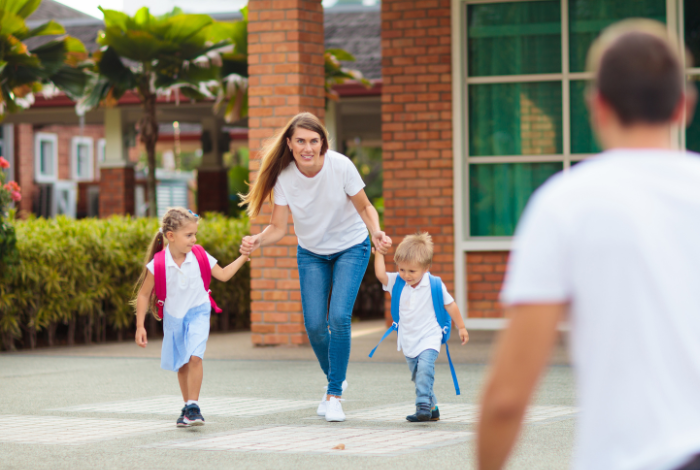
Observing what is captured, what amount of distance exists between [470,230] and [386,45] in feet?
7.72

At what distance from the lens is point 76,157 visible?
31000 mm

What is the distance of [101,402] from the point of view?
23.9 feet

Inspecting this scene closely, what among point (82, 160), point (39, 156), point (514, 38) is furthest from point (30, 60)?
point (82, 160)

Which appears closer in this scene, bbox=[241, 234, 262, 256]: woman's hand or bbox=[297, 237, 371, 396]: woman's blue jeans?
bbox=[241, 234, 262, 256]: woman's hand

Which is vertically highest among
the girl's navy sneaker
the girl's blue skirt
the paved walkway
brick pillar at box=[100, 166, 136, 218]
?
brick pillar at box=[100, 166, 136, 218]

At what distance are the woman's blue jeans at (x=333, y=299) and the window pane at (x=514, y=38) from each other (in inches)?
224

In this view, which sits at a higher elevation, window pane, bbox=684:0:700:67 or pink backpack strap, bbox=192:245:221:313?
window pane, bbox=684:0:700:67

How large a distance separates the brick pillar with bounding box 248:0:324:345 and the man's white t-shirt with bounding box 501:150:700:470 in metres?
8.72

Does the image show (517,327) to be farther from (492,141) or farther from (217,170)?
(217,170)

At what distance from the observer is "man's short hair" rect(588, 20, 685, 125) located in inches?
72.7

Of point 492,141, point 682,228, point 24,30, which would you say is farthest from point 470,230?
point 682,228

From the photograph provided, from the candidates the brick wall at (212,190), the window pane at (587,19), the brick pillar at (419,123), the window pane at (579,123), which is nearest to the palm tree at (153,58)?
the brick pillar at (419,123)

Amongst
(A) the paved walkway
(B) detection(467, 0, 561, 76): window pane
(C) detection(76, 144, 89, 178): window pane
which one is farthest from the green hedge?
(C) detection(76, 144, 89, 178): window pane

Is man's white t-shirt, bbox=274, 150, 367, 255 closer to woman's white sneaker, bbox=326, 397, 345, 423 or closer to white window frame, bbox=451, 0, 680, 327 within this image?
woman's white sneaker, bbox=326, 397, 345, 423
